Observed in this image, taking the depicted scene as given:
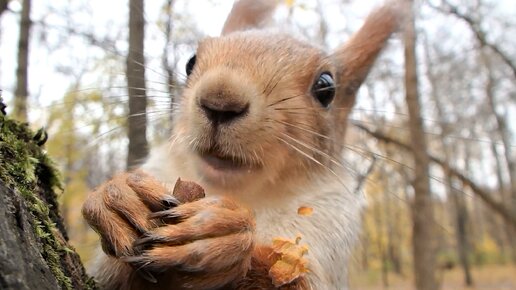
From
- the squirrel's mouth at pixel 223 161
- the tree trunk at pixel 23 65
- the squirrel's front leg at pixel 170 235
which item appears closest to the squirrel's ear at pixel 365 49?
the squirrel's mouth at pixel 223 161

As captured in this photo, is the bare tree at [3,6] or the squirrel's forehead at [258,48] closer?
the squirrel's forehead at [258,48]

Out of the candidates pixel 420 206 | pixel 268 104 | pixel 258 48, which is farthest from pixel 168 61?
pixel 420 206

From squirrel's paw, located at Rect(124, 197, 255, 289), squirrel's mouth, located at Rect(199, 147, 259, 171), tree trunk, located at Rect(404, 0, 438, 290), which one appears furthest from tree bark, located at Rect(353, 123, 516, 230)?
squirrel's paw, located at Rect(124, 197, 255, 289)

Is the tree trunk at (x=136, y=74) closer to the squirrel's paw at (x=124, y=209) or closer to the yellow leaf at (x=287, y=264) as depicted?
the squirrel's paw at (x=124, y=209)

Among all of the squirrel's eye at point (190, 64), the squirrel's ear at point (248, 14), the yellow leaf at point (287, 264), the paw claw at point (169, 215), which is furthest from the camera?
the squirrel's ear at point (248, 14)

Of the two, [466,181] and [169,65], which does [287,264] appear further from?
[466,181]
